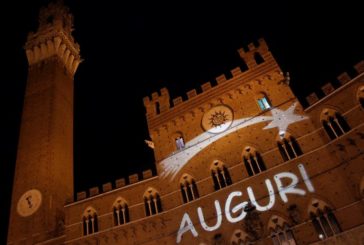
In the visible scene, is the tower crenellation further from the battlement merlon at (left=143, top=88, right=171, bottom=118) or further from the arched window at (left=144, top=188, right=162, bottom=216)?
the arched window at (left=144, top=188, right=162, bottom=216)

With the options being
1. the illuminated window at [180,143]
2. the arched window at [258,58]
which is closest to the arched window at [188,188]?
the illuminated window at [180,143]

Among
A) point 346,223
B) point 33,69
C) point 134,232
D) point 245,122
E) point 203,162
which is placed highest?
point 33,69

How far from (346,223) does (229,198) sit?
562cm

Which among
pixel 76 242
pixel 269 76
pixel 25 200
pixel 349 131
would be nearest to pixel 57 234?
pixel 76 242

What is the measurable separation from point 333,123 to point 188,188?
8.33 m

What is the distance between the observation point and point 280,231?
17422 millimetres

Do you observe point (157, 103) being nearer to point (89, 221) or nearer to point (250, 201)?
point (89, 221)

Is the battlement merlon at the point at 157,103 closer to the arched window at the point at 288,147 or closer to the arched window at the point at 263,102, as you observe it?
the arched window at the point at 263,102

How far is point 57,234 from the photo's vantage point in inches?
860

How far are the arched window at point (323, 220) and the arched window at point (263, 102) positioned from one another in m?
6.03

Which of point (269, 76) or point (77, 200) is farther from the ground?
point (269, 76)

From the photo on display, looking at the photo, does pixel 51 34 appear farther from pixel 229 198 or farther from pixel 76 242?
pixel 229 198

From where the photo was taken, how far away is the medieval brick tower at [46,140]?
74.1 feet

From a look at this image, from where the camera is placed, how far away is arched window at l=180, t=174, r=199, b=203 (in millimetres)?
20547
